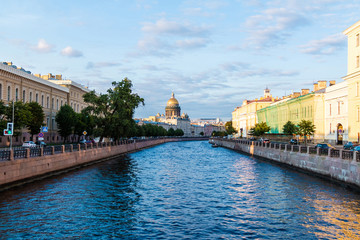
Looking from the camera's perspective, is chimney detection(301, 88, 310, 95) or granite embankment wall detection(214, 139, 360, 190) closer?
granite embankment wall detection(214, 139, 360, 190)

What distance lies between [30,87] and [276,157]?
40329mm

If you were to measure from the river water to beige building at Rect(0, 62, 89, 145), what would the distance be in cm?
2926

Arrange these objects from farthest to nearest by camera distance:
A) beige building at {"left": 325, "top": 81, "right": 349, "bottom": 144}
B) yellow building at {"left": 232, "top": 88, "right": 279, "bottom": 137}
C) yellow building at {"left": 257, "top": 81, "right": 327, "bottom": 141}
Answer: yellow building at {"left": 232, "top": 88, "right": 279, "bottom": 137}
yellow building at {"left": 257, "top": 81, "right": 327, "bottom": 141}
beige building at {"left": 325, "top": 81, "right": 349, "bottom": 144}

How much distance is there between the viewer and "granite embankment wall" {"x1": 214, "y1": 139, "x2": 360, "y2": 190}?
79.3 feet

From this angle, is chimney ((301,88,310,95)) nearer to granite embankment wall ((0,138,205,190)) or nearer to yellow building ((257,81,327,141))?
yellow building ((257,81,327,141))

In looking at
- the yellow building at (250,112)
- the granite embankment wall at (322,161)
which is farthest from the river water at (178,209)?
the yellow building at (250,112)

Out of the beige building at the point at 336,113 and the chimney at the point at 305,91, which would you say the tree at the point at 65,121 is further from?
the chimney at the point at 305,91

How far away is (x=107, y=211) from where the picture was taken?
18.8 m

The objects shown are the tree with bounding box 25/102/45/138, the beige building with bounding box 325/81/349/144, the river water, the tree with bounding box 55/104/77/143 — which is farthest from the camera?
the tree with bounding box 55/104/77/143

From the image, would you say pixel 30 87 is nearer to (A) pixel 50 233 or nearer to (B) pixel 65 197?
(B) pixel 65 197

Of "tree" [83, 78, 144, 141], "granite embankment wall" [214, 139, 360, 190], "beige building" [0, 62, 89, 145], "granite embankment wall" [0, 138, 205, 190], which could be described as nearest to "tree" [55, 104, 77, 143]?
"beige building" [0, 62, 89, 145]

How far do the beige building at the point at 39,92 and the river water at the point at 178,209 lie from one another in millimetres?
29262

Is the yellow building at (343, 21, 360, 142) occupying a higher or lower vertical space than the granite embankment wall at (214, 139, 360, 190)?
higher

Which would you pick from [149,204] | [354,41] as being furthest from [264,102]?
[149,204]
